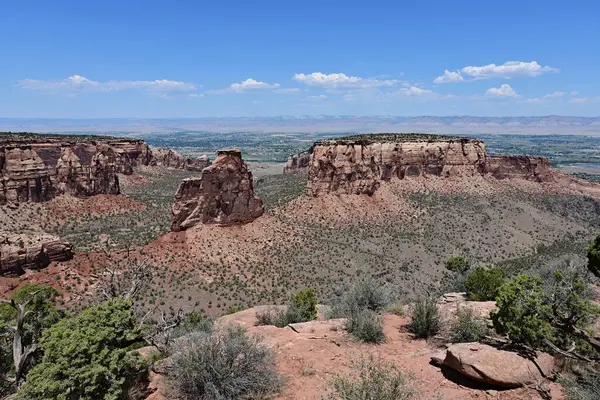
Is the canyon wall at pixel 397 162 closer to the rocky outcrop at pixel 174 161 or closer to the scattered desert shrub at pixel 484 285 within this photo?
the scattered desert shrub at pixel 484 285

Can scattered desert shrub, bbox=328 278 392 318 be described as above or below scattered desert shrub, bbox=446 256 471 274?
above

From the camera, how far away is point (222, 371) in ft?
32.2

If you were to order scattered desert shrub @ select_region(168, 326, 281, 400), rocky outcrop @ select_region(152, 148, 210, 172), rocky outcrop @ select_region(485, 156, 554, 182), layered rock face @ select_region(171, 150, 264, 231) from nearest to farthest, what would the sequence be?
scattered desert shrub @ select_region(168, 326, 281, 400) < layered rock face @ select_region(171, 150, 264, 231) < rocky outcrop @ select_region(485, 156, 554, 182) < rocky outcrop @ select_region(152, 148, 210, 172)

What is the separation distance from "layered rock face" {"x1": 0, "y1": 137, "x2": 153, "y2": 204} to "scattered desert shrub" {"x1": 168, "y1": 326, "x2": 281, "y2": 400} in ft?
170

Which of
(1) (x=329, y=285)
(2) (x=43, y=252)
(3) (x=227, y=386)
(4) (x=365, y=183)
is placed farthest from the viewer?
(4) (x=365, y=183)

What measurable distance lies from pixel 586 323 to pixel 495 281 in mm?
9218

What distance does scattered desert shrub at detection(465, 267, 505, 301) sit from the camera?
67.1ft

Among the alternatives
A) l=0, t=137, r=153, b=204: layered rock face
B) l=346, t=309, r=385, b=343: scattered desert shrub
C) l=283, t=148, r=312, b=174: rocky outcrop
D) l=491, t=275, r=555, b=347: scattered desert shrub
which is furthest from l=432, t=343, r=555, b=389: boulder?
l=283, t=148, r=312, b=174: rocky outcrop

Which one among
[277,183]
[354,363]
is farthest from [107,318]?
[277,183]

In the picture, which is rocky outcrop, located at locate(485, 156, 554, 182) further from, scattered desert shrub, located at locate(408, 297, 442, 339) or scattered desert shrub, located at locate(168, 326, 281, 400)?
scattered desert shrub, located at locate(168, 326, 281, 400)

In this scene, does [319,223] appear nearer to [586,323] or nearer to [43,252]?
[43,252]

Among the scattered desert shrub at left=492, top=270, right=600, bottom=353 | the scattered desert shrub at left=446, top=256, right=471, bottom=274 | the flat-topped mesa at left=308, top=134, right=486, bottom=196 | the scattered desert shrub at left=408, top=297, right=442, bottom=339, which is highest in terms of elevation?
the flat-topped mesa at left=308, top=134, right=486, bottom=196

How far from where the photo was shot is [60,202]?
53781 millimetres

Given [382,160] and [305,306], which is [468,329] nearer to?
[305,306]
